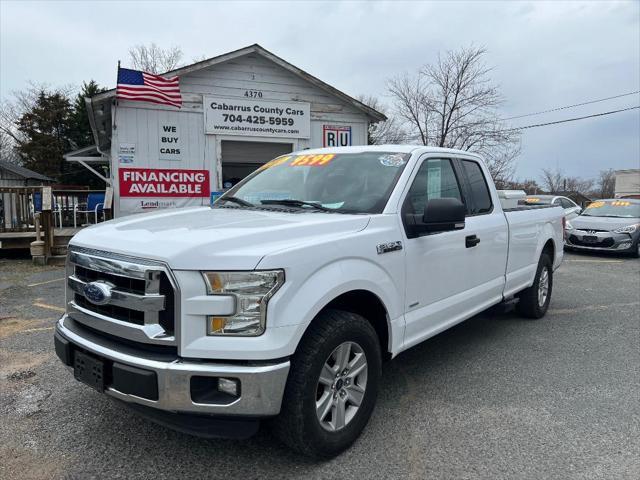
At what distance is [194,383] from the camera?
7.79 feet

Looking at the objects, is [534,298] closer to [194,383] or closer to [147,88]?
[194,383]

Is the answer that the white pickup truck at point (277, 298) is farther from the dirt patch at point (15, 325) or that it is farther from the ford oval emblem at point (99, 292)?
the dirt patch at point (15, 325)

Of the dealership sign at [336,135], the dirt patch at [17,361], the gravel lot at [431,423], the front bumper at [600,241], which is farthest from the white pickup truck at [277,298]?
the front bumper at [600,241]

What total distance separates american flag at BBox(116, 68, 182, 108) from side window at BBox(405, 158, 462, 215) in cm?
802

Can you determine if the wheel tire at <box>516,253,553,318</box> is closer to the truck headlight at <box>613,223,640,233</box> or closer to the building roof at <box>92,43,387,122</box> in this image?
the truck headlight at <box>613,223,640,233</box>

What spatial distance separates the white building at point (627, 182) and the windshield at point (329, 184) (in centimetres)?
4742

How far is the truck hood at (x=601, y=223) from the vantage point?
39.7 ft

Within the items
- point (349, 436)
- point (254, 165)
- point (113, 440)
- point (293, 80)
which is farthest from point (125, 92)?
point (349, 436)

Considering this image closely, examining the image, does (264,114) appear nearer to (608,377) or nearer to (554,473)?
(608,377)

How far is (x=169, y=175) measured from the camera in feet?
37.1

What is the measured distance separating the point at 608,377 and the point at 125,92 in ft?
32.0

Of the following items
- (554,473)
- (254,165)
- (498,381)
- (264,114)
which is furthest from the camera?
(254,165)

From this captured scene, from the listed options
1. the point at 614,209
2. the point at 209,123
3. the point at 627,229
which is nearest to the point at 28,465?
the point at 209,123

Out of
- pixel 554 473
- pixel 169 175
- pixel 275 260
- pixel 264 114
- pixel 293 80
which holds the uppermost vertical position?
pixel 293 80
